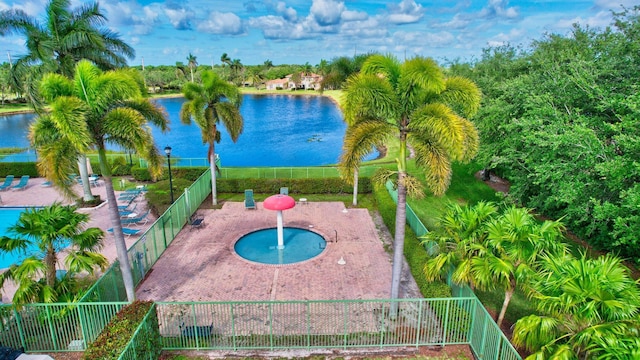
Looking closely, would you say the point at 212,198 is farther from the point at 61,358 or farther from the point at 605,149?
the point at 605,149

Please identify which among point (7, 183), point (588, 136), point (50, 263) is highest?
point (588, 136)

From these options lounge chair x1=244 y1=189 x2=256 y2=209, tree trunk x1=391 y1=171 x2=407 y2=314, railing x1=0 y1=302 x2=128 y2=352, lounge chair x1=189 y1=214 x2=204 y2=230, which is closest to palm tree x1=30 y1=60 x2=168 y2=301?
railing x1=0 y1=302 x2=128 y2=352

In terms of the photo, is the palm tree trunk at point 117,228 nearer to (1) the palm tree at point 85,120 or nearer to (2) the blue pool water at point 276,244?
(1) the palm tree at point 85,120

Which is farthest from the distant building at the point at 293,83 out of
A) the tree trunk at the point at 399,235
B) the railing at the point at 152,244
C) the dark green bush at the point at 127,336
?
the dark green bush at the point at 127,336

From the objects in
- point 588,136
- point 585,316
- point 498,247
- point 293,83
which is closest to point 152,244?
point 498,247

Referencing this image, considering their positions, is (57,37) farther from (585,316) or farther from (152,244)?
(585,316)

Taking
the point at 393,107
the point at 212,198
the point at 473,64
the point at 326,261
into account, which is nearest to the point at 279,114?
the point at 473,64

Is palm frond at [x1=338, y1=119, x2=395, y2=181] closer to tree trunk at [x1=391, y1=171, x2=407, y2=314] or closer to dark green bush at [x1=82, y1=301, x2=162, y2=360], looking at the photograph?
tree trunk at [x1=391, y1=171, x2=407, y2=314]
